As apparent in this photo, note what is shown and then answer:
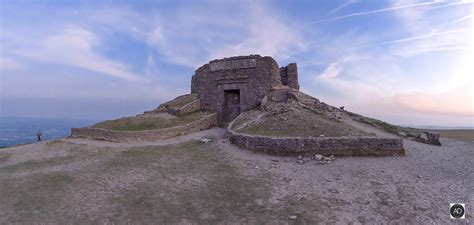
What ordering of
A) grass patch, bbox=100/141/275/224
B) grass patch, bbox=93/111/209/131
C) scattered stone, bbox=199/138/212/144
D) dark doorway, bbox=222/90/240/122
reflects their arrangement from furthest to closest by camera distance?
dark doorway, bbox=222/90/240/122, grass patch, bbox=93/111/209/131, scattered stone, bbox=199/138/212/144, grass patch, bbox=100/141/275/224

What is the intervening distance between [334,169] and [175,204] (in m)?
6.52

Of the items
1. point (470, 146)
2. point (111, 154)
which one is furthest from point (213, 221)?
point (470, 146)

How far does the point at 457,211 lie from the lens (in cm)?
793

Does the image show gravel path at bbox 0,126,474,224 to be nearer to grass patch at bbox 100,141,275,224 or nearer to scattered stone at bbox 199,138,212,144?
grass patch at bbox 100,141,275,224

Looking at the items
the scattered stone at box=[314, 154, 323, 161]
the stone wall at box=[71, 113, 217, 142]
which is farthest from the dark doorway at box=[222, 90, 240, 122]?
the scattered stone at box=[314, 154, 323, 161]

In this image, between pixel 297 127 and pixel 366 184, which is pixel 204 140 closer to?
pixel 297 127

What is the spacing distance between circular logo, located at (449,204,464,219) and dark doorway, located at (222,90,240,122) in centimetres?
1938

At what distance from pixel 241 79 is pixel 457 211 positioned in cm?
1920

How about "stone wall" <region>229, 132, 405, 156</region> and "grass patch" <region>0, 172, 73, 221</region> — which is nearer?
"grass patch" <region>0, 172, 73, 221</region>

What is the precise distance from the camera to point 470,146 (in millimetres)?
18625

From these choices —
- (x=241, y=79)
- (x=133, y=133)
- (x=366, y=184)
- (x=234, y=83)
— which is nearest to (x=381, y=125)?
(x=241, y=79)

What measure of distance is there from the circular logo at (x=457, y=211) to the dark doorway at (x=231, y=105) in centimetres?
1938

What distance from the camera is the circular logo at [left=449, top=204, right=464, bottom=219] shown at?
305 inches

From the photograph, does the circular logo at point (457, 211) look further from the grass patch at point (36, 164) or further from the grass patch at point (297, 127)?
the grass patch at point (36, 164)
